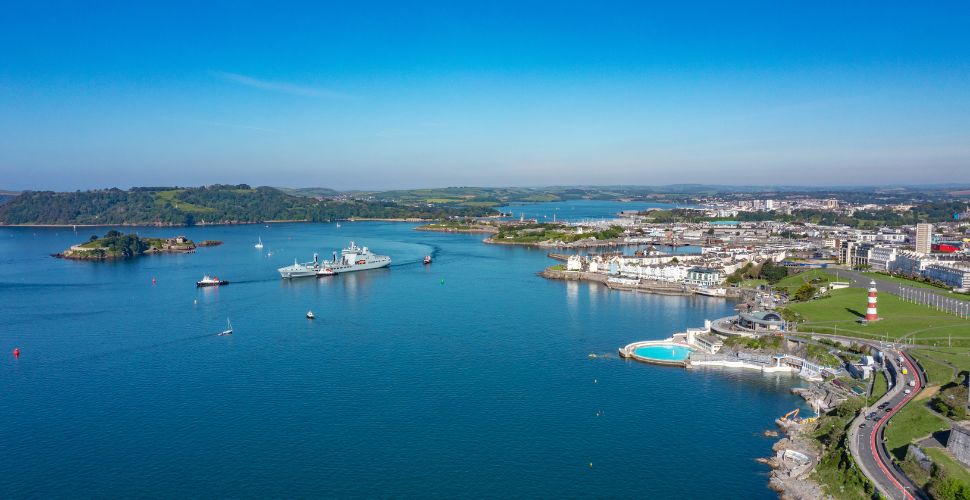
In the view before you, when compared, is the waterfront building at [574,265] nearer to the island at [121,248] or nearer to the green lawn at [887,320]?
the green lawn at [887,320]

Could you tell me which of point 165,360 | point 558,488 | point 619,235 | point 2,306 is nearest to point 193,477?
point 558,488

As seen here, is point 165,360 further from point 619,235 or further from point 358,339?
point 619,235

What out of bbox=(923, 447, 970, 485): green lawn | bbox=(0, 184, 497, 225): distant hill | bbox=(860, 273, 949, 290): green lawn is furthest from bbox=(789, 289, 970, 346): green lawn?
bbox=(0, 184, 497, 225): distant hill

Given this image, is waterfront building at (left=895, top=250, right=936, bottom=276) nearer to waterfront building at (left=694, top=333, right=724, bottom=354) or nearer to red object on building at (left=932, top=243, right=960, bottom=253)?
red object on building at (left=932, top=243, right=960, bottom=253)

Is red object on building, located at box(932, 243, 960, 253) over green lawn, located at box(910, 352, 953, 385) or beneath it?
beneath

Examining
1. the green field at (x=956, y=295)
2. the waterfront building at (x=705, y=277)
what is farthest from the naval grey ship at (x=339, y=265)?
the green field at (x=956, y=295)

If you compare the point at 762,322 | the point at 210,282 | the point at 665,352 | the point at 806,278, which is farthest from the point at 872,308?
the point at 210,282
